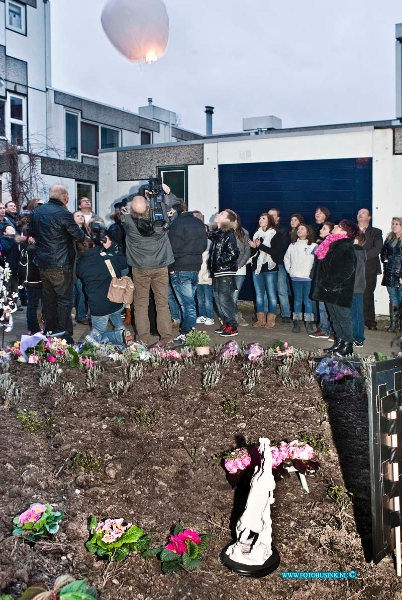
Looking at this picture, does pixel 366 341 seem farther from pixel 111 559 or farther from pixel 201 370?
pixel 111 559

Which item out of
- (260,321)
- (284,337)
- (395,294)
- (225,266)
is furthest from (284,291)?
(395,294)

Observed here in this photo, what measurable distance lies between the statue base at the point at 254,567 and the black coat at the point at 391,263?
7988mm

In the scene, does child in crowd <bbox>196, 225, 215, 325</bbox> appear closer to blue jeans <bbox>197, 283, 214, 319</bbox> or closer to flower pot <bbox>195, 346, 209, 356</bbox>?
blue jeans <bbox>197, 283, 214, 319</bbox>

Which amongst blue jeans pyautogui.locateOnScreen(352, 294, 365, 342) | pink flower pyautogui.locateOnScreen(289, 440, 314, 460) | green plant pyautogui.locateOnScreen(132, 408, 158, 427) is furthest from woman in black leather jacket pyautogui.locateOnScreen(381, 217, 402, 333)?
pink flower pyautogui.locateOnScreen(289, 440, 314, 460)

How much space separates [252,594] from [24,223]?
8533 millimetres

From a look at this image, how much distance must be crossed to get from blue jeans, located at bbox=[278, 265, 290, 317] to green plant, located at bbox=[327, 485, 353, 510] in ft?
24.4

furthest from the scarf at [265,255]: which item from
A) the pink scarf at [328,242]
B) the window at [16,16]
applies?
the window at [16,16]

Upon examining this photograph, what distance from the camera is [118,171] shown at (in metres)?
15.5

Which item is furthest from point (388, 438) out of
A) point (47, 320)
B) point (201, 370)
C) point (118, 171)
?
point (118, 171)

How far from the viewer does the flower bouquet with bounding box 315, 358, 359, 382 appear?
695 centimetres

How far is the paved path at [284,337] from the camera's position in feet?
33.3

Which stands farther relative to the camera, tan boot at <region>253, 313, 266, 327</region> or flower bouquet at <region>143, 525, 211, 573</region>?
tan boot at <region>253, 313, 266, 327</region>

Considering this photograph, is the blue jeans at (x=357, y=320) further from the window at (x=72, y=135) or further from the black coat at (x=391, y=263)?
the window at (x=72, y=135)

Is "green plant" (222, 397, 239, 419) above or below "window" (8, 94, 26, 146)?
below
